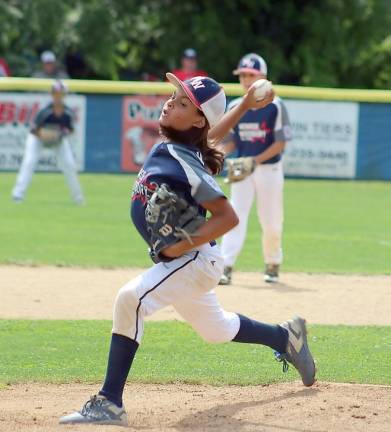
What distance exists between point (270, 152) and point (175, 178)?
16.1 ft

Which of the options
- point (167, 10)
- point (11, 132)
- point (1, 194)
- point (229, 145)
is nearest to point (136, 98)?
point (11, 132)

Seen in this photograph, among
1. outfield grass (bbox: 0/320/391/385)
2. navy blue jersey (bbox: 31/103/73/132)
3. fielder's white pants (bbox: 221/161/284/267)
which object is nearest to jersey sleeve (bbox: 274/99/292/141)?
fielder's white pants (bbox: 221/161/284/267)

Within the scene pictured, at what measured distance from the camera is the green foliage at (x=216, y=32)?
25.2m

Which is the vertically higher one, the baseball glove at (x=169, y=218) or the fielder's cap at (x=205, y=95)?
the fielder's cap at (x=205, y=95)

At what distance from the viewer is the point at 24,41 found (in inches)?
1015

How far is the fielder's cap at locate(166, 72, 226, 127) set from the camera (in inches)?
209

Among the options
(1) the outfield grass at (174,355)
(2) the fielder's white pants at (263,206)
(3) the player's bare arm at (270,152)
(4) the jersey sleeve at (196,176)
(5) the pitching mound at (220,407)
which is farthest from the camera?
(2) the fielder's white pants at (263,206)

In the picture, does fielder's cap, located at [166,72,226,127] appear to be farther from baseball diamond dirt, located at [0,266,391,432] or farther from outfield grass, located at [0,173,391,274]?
outfield grass, located at [0,173,391,274]

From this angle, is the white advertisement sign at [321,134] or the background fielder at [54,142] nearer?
the background fielder at [54,142]

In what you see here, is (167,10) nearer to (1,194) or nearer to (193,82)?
(1,194)

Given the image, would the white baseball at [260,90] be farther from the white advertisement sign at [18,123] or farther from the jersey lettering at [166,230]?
the white advertisement sign at [18,123]

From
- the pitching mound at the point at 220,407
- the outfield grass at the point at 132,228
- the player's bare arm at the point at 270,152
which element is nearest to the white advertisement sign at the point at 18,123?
the outfield grass at the point at 132,228

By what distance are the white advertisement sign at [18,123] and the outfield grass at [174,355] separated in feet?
40.8

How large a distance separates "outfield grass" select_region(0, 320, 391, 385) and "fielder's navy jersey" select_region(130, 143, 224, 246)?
151 centimetres
